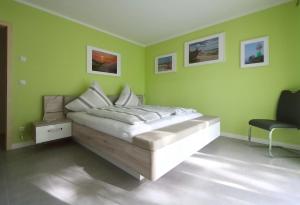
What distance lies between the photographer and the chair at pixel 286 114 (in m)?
2.21

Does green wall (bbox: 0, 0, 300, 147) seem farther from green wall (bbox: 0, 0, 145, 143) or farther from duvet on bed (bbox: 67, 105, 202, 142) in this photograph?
duvet on bed (bbox: 67, 105, 202, 142)

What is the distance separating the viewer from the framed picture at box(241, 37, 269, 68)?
9.14ft

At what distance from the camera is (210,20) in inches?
130

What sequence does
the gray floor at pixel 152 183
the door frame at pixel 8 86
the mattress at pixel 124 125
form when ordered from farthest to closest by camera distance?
the door frame at pixel 8 86 → the mattress at pixel 124 125 → the gray floor at pixel 152 183

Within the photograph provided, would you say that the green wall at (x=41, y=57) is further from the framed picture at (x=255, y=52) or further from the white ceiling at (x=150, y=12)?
the framed picture at (x=255, y=52)

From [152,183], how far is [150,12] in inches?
119

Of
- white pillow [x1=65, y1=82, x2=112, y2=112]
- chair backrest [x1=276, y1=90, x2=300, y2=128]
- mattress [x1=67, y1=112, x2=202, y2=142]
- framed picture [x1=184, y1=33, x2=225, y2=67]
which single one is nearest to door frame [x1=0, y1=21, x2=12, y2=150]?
white pillow [x1=65, y1=82, x2=112, y2=112]

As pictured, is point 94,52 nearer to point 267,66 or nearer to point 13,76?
point 13,76

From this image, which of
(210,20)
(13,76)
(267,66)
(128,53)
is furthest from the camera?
(128,53)

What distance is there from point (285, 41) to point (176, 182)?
298cm

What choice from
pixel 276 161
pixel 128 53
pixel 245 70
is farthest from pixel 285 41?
pixel 128 53

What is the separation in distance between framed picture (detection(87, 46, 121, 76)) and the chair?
337 cm

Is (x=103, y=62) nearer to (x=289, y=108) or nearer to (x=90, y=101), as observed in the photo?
(x=90, y=101)

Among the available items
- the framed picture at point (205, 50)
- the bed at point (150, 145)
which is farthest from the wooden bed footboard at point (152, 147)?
the framed picture at point (205, 50)
